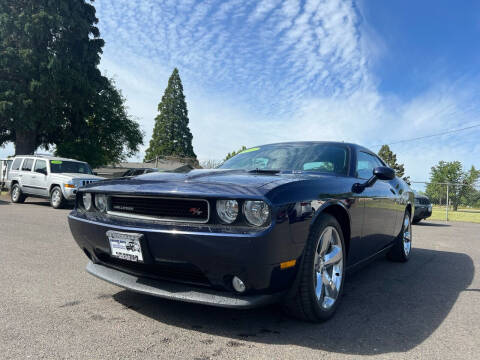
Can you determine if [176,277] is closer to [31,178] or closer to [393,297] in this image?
[393,297]

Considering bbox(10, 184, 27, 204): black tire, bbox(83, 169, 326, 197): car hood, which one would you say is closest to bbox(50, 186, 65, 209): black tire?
bbox(10, 184, 27, 204): black tire

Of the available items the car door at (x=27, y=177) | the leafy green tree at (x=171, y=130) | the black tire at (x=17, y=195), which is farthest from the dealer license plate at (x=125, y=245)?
the leafy green tree at (x=171, y=130)

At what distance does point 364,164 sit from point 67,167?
1054cm

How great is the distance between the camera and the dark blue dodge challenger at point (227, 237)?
6.67ft

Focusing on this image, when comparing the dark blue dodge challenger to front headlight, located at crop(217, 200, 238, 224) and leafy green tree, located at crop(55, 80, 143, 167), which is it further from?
leafy green tree, located at crop(55, 80, 143, 167)

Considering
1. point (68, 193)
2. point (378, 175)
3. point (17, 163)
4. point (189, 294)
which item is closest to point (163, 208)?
point (189, 294)

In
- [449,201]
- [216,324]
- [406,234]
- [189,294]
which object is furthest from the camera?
[449,201]

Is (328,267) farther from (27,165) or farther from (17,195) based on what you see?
(17,195)

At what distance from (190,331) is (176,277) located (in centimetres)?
35

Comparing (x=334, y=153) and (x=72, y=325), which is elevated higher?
(x=334, y=153)

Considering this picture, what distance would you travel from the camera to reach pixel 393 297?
10.4 feet

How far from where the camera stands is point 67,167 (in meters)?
11.7

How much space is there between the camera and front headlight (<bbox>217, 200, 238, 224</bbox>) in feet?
6.95

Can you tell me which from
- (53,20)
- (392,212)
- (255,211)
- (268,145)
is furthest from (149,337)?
(53,20)
